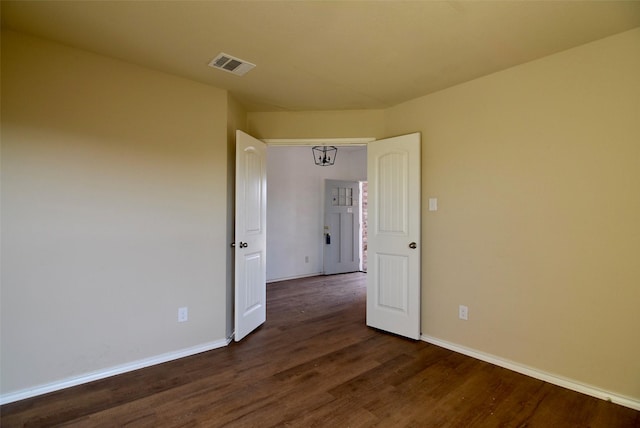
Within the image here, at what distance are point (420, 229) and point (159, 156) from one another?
8.12 feet

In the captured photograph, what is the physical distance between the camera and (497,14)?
5.90ft

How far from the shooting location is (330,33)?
1.98m

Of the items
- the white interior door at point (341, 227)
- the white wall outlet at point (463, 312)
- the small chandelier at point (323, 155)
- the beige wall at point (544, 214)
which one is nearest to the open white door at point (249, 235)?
the beige wall at point (544, 214)

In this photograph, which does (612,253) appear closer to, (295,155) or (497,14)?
(497,14)

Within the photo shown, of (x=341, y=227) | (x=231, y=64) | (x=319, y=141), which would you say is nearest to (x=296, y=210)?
(x=341, y=227)

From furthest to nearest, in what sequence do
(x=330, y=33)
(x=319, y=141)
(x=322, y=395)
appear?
1. (x=319, y=141)
2. (x=322, y=395)
3. (x=330, y=33)

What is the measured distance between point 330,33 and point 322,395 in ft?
7.93

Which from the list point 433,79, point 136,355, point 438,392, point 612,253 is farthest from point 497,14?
point 136,355

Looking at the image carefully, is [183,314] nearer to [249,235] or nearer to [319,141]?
[249,235]

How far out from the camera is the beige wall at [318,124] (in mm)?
3420

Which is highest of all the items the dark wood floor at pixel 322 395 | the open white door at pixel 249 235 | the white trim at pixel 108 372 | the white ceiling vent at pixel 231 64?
the white ceiling vent at pixel 231 64

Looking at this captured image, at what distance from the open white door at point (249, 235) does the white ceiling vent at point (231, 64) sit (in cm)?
57

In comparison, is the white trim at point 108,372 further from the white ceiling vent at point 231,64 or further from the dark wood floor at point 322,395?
the white ceiling vent at point 231,64

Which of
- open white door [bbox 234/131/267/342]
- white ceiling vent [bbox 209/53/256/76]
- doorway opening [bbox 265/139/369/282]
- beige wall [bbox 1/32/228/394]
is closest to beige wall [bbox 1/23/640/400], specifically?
beige wall [bbox 1/32/228/394]
